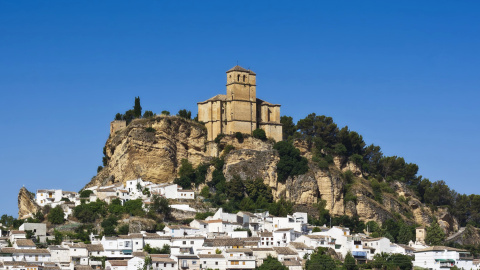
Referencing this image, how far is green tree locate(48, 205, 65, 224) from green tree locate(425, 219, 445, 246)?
2774 centimetres

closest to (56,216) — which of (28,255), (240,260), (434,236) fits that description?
(28,255)

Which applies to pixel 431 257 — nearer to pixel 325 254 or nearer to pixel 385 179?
pixel 325 254

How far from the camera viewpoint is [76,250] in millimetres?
62625

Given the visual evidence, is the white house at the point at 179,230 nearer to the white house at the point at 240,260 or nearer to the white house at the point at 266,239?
the white house at the point at 266,239

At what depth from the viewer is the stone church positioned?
262 ft

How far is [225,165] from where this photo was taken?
256ft

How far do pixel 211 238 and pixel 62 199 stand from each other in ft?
45.3

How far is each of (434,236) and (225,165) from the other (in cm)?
1709

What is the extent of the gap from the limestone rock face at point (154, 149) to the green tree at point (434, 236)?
1859cm

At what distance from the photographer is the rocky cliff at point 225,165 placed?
7750 centimetres

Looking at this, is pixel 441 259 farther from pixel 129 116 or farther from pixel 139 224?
pixel 129 116

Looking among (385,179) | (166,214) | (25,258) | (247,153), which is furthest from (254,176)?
(25,258)

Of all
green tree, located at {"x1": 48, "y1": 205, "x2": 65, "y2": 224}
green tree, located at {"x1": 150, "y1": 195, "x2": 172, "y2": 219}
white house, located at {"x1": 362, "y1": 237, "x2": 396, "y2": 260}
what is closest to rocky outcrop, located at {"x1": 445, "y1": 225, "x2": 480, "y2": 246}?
white house, located at {"x1": 362, "y1": 237, "x2": 396, "y2": 260}

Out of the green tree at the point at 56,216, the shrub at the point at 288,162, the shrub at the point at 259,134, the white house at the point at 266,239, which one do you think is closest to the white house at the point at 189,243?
the white house at the point at 266,239
